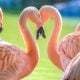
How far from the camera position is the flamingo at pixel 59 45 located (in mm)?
4035

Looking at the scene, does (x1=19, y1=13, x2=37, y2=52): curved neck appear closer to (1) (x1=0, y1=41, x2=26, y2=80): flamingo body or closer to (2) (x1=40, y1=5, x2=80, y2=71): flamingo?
(2) (x1=40, y1=5, x2=80, y2=71): flamingo

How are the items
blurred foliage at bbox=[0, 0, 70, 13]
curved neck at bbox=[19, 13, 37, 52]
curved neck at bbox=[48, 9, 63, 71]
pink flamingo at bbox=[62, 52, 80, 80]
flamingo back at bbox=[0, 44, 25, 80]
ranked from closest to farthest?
pink flamingo at bbox=[62, 52, 80, 80] < flamingo back at bbox=[0, 44, 25, 80] < curved neck at bbox=[19, 13, 37, 52] < curved neck at bbox=[48, 9, 63, 71] < blurred foliage at bbox=[0, 0, 70, 13]

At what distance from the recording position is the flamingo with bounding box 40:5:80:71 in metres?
4.04

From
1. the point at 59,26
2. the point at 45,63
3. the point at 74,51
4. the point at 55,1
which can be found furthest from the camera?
the point at 55,1

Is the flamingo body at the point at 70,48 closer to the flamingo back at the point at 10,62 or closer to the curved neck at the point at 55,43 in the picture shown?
the curved neck at the point at 55,43

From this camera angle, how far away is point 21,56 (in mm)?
3926

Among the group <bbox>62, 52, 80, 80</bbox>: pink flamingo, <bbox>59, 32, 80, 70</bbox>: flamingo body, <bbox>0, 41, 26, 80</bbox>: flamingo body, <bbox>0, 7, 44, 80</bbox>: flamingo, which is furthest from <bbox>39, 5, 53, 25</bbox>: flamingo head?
<bbox>62, 52, 80, 80</bbox>: pink flamingo

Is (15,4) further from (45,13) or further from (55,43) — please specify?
(45,13)

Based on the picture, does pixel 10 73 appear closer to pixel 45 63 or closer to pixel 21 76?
pixel 21 76

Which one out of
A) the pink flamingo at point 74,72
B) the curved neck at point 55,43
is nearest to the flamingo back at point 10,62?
the curved neck at point 55,43

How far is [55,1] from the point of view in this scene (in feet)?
49.1

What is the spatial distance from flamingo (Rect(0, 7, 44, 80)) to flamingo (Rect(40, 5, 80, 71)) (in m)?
0.18

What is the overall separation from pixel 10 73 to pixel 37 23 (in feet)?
2.18

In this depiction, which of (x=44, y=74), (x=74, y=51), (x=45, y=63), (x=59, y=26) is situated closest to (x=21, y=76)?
(x=74, y=51)
